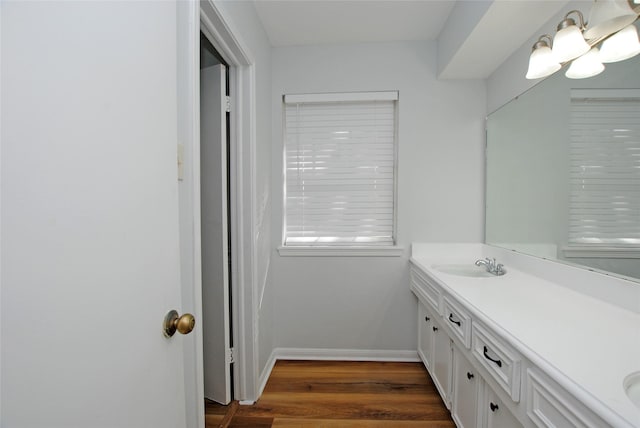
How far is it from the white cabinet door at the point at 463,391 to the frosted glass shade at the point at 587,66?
4.90 feet

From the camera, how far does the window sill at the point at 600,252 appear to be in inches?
43.7

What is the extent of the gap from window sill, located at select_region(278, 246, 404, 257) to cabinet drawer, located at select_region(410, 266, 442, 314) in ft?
0.69

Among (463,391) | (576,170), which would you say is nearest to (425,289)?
(463,391)

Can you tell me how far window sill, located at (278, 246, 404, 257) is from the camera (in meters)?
2.19

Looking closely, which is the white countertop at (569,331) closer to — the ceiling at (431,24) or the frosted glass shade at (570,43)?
the frosted glass shade at (570,43)

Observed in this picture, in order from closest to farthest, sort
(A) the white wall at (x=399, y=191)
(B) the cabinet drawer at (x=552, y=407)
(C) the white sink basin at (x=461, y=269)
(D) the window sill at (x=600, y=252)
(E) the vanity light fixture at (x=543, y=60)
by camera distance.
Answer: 1. (B) the cabinet drawer at (x=552, y=407)
2. (D) the window sill at (x=600, y=252)
3. (E) the vanity light fixture at (x=543, y=60)
4. (C) the white sink basin at (x=461, y=269)
5. (A) the white wall at (x=399, y=191)

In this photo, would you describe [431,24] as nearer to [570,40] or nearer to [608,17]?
[570,40]

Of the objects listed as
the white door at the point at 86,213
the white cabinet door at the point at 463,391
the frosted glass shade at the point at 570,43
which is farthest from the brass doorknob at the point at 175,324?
the frosted glass shade at the point at 570,43

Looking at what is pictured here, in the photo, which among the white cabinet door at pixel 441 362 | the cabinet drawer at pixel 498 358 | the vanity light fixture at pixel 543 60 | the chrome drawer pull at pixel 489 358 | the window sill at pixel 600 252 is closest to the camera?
the cabinet drawer at pixel 498 358

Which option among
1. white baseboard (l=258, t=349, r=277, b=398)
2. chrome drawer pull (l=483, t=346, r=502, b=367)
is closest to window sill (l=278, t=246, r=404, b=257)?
white baseboard (l=258, t=349, r=277, b=398)

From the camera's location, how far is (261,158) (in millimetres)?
1908

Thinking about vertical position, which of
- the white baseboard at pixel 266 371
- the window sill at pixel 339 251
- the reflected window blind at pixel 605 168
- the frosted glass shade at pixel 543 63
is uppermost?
the frosted glass shade at pixel 543 63

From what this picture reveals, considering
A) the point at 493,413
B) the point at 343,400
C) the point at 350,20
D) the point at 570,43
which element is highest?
the point at 350,20

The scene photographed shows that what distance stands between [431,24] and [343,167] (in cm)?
120
